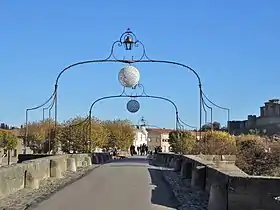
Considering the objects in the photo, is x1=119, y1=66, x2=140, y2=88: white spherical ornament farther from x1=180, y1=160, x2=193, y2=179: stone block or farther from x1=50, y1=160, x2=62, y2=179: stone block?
x1=50, y1=160, x2=62, y2=179: stone block

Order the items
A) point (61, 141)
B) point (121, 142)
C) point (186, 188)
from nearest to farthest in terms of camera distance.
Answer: point (186, 188), point (61, 141), point (121, 142)

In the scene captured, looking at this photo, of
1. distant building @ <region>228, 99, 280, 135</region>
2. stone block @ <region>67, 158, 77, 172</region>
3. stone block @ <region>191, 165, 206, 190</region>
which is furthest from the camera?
distant building @ <region>228, 99, 280, 135</region>

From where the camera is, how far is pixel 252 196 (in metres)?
12.4

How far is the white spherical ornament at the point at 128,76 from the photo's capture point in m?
31.7

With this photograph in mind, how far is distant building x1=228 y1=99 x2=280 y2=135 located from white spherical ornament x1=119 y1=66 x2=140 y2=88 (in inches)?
3529

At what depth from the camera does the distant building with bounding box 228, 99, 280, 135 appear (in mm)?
127113

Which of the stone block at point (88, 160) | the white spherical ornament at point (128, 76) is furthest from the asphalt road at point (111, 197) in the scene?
the stone block at point (88, 160)

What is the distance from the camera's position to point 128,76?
31.7 metres

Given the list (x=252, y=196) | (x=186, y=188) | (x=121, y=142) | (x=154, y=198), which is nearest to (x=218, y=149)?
(x=186, y=188)

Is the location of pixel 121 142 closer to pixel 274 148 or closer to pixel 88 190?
pixel 274 148

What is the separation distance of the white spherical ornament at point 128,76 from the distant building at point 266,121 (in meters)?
89.6

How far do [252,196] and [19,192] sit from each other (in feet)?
23.9

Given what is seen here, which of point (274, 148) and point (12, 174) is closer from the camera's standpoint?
point (12, 174)

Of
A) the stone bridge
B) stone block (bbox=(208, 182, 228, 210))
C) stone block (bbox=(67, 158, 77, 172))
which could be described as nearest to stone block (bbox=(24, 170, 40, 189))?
the stone bridge
